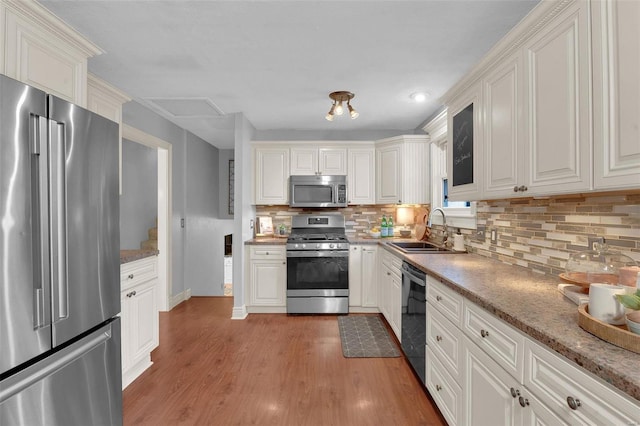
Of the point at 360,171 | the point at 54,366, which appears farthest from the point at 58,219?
the point at 360,171

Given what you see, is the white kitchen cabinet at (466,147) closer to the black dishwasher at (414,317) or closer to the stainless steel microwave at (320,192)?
the black dishwasher at (414,317)

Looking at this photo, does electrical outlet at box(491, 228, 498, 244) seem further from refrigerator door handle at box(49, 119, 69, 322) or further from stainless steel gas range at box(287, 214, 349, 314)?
refrigerator door handle at box(49, 119, 69, 322)

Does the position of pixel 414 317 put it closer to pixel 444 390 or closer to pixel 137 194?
pixel 444 390

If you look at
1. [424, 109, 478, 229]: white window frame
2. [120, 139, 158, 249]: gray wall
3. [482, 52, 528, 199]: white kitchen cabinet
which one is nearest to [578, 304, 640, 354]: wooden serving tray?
[482, 52, 528, 199]: white kitchen cabinet

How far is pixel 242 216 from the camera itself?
12.6 feet

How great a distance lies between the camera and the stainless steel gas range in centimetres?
387

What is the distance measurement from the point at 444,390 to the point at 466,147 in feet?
5.13

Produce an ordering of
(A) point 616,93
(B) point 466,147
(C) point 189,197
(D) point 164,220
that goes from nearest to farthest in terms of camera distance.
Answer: (A) point 616,93 → (B) point 466,147 → (D) point 164,220 → (C) point 189,197

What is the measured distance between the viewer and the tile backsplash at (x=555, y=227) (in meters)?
1.34

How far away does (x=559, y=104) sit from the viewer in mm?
1313

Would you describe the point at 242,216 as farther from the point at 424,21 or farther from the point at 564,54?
the point at 564,54

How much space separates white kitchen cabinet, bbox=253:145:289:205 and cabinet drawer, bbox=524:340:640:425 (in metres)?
3.52

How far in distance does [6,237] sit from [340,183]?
3.41m

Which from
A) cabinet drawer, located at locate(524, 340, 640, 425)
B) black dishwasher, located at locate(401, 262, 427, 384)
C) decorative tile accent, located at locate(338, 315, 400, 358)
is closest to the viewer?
cabinet drawer, located at locate(524, 340, 640, 425)
